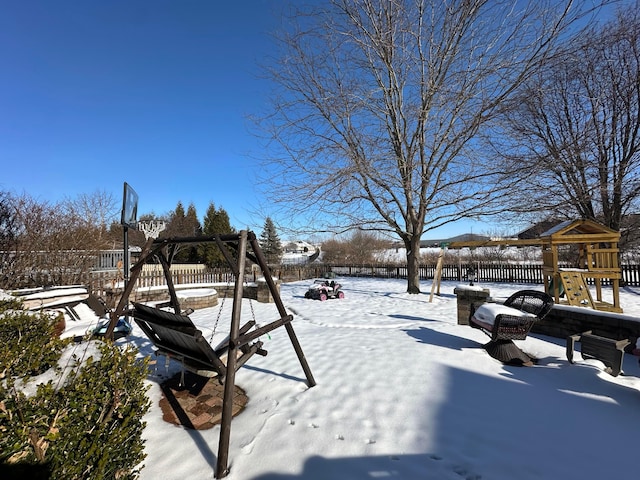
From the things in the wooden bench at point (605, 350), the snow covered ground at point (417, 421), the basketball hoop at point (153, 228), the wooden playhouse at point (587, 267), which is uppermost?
the basketball hoop at point (153, 228)

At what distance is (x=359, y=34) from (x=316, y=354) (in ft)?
33.4

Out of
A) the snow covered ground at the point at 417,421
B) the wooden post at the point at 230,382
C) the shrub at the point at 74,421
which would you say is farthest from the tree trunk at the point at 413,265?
the shrub at the point at 74,421

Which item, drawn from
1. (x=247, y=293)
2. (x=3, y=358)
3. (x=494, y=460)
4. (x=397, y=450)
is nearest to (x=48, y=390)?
(x=3, y=358)

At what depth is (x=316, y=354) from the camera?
14.3ft

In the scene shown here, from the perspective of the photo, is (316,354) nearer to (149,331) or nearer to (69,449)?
(149,331)

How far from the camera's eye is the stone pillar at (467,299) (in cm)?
610

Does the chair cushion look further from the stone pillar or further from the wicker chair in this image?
the stone pillar

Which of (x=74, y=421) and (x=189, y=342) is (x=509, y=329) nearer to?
(x=189, y=342)

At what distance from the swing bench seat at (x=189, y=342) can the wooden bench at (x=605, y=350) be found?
3.87 m

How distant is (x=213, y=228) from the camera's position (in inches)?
1205

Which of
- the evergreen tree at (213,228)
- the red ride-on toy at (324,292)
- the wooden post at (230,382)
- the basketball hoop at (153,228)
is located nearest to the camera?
the wooden post at (230,382)

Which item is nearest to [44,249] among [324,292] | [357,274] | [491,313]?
[324,292]

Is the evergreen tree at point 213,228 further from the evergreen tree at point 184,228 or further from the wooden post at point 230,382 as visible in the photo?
the wooden post at point 230,382

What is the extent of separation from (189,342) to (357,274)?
20162 millimetres
